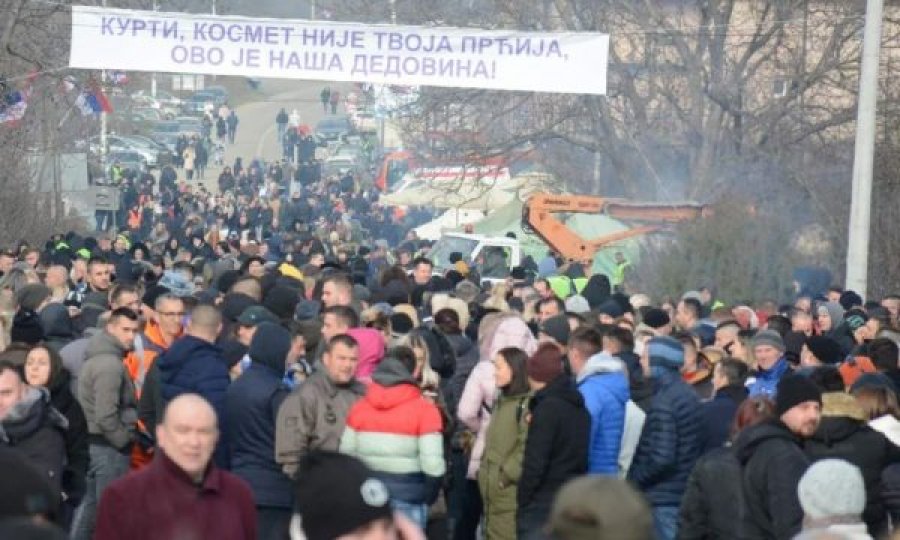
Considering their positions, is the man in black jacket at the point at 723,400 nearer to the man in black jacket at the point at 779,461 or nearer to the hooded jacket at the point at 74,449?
the man in black jacket at the point at 779,461

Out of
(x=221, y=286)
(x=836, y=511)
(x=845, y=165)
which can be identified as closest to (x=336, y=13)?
(x=845, y=165)

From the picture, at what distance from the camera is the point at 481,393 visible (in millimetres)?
12117

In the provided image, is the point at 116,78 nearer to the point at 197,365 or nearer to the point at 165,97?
the point at 197,365

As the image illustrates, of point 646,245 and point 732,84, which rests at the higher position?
point 732,84

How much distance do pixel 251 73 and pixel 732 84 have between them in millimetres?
16589

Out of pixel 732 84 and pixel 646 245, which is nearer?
pixel 646 245

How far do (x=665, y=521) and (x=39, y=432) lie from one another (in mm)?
3288

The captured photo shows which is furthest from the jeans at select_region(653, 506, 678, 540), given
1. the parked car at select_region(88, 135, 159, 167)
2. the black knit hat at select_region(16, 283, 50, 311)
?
the parked car at select_region(88, 135, 159, 167)

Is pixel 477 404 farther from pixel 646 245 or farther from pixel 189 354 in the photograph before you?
pixel 646 245

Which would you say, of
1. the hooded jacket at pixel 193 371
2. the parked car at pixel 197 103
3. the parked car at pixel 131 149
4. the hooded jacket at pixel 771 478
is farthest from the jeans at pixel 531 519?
the parked car at pixel 197 103

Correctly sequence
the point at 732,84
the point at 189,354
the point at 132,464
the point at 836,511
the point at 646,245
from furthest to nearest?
the point at 732,84 → the point at 646,245 → the point at 132,464 → the point at 189,354 → the point at 836,511

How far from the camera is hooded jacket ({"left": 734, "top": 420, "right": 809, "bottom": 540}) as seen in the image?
356 inches

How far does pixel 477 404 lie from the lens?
1211cm

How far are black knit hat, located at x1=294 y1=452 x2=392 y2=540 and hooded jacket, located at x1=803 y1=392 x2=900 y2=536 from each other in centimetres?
429
